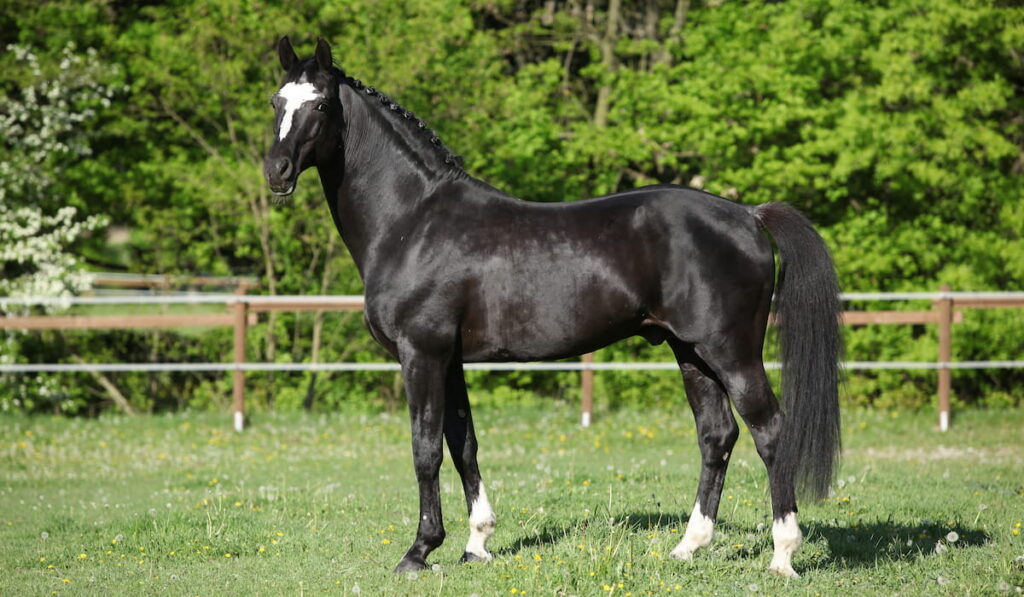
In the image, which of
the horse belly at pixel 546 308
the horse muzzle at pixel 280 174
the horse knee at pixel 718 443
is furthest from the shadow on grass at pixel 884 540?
the horse muzzle at pixel 280 174

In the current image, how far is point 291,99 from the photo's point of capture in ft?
16.3

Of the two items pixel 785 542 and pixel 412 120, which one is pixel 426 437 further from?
pixel 785 542

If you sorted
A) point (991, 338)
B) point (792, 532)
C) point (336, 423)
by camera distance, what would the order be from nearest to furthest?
point (792, 532)
point (336, 423)
point (991, 338)

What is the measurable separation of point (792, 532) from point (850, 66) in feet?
37.6

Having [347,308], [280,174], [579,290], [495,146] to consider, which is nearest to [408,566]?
[579,290]

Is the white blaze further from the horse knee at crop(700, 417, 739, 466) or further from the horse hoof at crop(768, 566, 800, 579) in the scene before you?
the horse hoof at crop(768, 566, 800, 579)

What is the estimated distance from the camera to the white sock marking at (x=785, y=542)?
484 cm

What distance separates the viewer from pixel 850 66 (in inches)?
583

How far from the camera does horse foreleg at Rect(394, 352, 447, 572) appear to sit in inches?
195

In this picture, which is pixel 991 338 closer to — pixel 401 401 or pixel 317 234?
pixel 401 401

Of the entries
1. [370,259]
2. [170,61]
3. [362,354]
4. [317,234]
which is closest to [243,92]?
[170,61]

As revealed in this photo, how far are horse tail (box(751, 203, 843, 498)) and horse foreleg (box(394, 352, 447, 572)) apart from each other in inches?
65.4

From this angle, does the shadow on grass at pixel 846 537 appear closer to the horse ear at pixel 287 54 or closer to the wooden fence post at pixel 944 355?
the horse ear at pixel 287 54

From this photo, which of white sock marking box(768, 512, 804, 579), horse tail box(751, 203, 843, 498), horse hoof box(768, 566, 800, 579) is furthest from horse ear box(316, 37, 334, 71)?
horse hoof box(768, 566, 800, 579)
